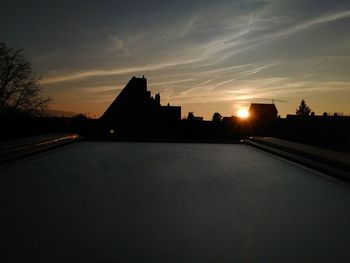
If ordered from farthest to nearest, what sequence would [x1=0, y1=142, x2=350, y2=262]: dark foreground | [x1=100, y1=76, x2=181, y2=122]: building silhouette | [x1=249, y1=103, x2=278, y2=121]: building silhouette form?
[x1=249, y1=103, x2=278, y2=121]: building silhouette < [x1=100, y1=76, x2=181, y2=122]: building silhouette < [x1=0, y1=142, x2=350, y2=262]: dark foreground

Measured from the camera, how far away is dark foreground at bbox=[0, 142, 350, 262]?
84.8 inches

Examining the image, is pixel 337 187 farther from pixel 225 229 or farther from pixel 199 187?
pixel 225 229

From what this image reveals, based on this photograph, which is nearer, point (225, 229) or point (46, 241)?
point (46, 241)

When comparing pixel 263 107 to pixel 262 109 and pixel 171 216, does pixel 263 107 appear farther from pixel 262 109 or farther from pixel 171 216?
pixel 171 216

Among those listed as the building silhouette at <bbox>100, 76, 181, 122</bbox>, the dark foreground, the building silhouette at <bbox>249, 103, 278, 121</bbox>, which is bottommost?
the dark foreground

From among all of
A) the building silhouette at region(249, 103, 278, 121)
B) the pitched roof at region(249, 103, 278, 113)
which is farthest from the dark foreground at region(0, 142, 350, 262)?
the pitched roof at region(249, 103, 278, 113)

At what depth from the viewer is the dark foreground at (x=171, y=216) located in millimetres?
2154

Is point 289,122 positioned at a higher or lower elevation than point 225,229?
higher

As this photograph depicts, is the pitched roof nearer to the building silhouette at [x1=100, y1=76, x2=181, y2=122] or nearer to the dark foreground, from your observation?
the building silhouette at [x1=100, y1=76, x2=181, y2=122]

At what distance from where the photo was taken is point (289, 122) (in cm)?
1650

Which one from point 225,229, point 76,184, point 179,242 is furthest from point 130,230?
point 76,184

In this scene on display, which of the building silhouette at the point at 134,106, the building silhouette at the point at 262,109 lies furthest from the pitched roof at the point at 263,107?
the building silhouette at the point at 134,106

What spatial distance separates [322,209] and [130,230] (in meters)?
2.20

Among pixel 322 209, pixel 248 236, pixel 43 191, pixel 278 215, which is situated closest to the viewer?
pixel 248 236
